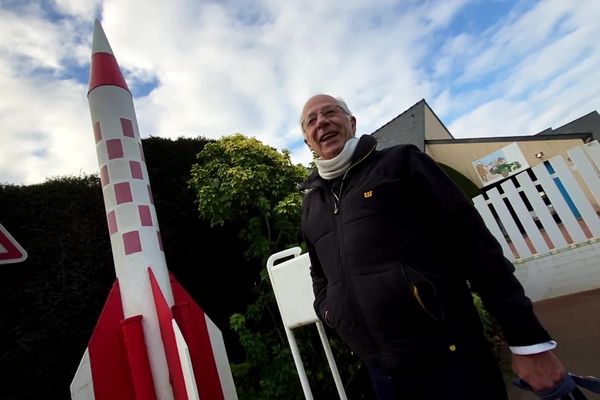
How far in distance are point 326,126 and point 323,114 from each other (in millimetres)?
75

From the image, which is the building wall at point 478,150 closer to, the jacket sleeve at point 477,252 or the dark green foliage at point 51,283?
the dark green foliage at point 51,283

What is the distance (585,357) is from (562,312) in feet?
2.67

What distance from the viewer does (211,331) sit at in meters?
2.50

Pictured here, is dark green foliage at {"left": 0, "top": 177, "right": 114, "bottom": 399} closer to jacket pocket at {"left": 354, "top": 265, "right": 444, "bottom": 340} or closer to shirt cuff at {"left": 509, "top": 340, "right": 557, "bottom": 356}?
jacket pocket at {"left": 354, "top": 265, "right": 444, "bottom": 340}

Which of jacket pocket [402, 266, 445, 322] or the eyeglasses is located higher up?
the eyeglasses

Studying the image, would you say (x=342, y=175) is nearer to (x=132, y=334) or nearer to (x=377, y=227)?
(x=377, y=227)

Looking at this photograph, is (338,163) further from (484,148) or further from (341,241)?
(484,148)

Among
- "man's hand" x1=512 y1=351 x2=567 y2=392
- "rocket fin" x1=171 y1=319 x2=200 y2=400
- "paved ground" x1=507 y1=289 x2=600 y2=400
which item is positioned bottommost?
"paved ground" x1=507 y1=289 x2=600 y2=400

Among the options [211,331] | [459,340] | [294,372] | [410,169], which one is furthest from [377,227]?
[294,372]

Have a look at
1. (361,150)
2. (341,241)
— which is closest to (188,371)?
(341,241)

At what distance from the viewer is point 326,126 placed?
5.51 feet

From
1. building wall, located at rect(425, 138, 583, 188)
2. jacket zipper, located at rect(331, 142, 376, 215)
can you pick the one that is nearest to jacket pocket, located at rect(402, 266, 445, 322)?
jacket zipper, located at rect(331, 142, 376, 215)

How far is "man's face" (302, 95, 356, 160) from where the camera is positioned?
166cm

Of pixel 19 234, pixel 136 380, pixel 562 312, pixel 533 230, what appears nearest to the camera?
pixel 136 380
